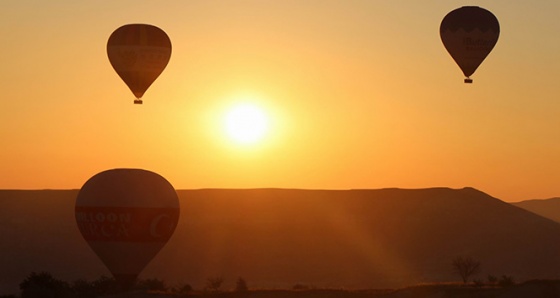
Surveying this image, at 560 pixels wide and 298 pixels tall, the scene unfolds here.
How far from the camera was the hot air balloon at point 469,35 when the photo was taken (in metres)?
64.6

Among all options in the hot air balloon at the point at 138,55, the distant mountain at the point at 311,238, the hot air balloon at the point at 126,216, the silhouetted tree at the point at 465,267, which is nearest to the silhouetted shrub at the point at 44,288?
→ the hot air balloon at the point at 126,216

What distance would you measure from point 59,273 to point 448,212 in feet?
124

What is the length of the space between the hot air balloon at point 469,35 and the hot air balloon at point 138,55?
13424mm

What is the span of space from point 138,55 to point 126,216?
889 centimetres

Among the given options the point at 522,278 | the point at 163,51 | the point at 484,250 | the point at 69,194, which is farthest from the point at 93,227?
the point at 69,194

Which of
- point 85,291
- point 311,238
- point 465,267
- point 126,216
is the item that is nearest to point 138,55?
point 126,216

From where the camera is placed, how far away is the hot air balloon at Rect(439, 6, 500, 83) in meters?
64.6

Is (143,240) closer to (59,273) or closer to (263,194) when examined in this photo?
(59,273)

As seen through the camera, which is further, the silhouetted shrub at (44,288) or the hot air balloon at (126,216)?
the silhouetted shrub at (44,288)

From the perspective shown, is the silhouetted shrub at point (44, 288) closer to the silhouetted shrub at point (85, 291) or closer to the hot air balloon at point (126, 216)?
the silhouetted shrub at point (85, 291)

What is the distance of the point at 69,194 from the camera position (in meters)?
144

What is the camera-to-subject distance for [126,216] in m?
60.5

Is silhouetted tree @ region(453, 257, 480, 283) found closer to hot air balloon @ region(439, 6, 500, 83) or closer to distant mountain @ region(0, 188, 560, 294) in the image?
distant mountain @ region(0, 188, 560, 294)

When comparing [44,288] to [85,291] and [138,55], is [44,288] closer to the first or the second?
[85,291]
